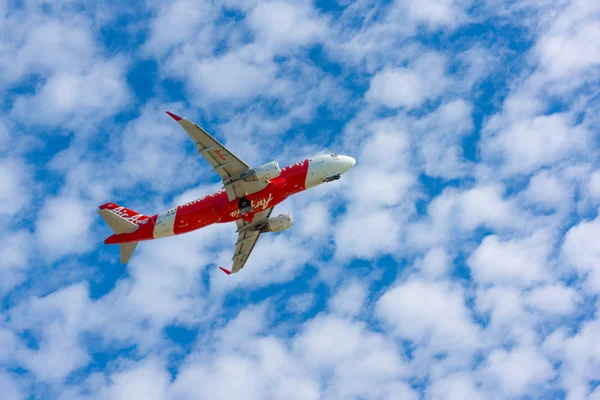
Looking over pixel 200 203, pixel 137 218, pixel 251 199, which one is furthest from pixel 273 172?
pixel 137 218

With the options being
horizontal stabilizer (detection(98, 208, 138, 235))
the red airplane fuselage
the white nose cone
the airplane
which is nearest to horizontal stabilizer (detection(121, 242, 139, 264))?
the airplane

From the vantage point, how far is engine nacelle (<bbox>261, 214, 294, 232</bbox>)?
87812 millimetres

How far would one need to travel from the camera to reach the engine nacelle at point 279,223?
288ft

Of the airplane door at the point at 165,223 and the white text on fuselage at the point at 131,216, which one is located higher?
the white text on fuselage at the point at 131,216

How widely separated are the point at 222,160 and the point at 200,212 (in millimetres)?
7035

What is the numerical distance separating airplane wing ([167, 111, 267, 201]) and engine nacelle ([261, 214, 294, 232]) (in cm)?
1033

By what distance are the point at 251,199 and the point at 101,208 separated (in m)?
16.7

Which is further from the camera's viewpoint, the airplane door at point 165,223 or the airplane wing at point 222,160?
the airplane door at point 165,223

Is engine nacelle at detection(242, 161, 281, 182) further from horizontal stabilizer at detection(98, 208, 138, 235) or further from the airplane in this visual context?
horizontal stabilizer at detection(98, 208, 138, 235)

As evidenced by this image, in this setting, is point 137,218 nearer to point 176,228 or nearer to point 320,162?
point 176,228

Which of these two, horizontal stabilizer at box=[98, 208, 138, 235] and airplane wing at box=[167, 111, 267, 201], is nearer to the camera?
airplane wing at box=[167, 111, 267, 201]

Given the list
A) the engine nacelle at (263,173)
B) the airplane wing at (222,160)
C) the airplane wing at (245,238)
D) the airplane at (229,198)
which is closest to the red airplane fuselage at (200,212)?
the airplane at (229,198)

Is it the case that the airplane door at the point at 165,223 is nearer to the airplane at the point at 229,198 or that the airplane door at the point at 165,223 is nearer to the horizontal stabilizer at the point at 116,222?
the airplane at the point at 229,198

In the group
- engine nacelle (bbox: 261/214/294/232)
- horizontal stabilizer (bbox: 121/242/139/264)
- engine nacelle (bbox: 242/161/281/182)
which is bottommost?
horizontal stabilizer (bbox: 121/242/139/264)
